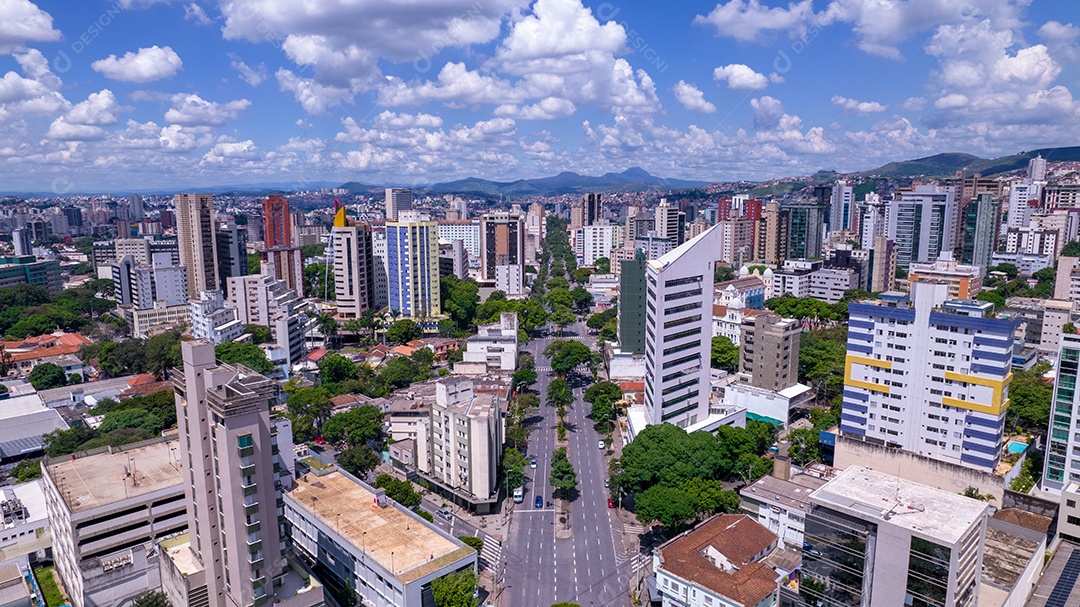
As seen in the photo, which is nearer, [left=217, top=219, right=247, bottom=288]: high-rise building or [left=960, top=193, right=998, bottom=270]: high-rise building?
[left=217, top=219, right=247, bottom=288]: high-rise building

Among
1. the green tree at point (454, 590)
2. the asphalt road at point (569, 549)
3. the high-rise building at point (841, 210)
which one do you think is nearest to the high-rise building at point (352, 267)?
the asphalt road at point (569, 549)

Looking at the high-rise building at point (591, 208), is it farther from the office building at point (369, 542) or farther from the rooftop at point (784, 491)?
the office building at point (369, 542)

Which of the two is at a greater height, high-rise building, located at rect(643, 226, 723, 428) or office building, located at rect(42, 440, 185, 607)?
high-rise building, located at rect(643, 226, 723, 428)

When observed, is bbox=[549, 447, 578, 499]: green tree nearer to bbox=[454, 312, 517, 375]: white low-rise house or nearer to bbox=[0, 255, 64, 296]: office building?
bbox=[454, 312, 517, 375]: white low-rise house

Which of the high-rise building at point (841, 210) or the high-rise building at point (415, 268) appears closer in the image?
the high-rise building at point (415, 268)

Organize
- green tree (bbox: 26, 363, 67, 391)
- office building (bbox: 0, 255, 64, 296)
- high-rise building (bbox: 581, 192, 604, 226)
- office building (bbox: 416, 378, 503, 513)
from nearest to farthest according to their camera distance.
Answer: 1. office building (bbox: 416, 378, 503, 513)
2. green tree (bbox: 26, 363, 67, 391)
3. office building (bbox: 0, 255, 64, 296)
4. high-rise building (bbox: 581, 192, 604, 226)

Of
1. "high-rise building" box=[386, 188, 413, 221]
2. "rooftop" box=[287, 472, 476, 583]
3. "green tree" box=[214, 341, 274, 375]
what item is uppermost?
"high-rise building" box=[386, 188, 413, 221]

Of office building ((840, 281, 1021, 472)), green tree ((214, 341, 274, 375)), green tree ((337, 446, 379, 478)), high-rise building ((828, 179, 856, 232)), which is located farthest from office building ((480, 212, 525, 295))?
high-rise building ((828, 179, 856, 232))

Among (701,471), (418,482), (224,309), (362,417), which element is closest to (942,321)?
(701,471)
